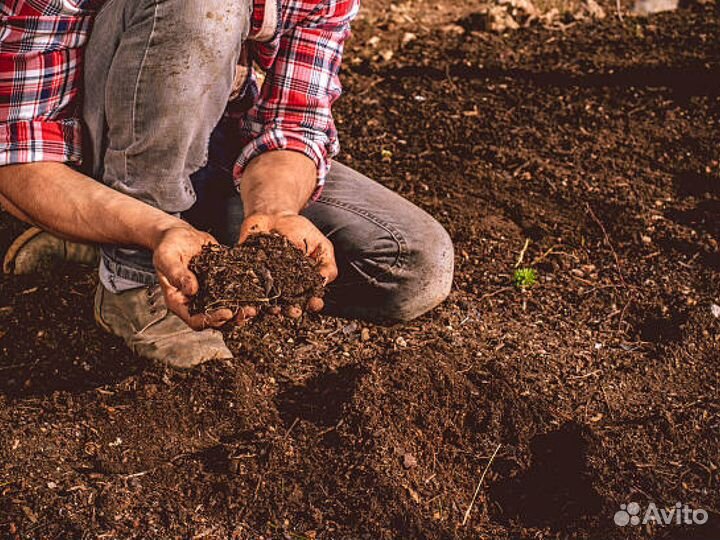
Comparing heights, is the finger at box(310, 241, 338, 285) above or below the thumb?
below

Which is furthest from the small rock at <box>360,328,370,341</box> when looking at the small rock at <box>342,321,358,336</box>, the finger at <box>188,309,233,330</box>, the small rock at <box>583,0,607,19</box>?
the small rock at <box>583,0,607,19</box>

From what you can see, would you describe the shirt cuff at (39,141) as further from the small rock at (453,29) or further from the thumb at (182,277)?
the small rock at (453,29)

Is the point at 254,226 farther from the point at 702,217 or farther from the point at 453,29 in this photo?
the point at 453,29

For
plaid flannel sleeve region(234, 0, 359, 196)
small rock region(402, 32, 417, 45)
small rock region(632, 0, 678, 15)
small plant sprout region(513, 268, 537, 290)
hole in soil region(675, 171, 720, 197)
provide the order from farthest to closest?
small rock region(632, 0, 678, 15)
small rock region(402, 32, 417, 45)
hole in soil region(675, 171, 720, 197)
small plant sprout region(513, 268, 537, 290)
plaid flannel sleeve region(234, 0, 359, 196)

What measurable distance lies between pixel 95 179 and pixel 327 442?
3.29ft

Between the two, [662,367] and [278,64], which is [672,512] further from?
[278,64]

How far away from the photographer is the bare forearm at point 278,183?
223cm

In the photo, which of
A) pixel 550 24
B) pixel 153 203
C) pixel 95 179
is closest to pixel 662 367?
pixel 153 203

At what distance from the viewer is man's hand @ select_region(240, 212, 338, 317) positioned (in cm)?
212

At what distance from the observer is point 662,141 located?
3768 millimetres

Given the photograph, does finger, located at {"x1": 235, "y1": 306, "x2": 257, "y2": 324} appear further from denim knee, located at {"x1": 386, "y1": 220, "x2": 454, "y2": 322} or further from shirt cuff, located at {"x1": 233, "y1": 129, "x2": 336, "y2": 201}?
denim knee, located at {"x1": 386, "y1": 220, "x2": 454, "y2": 322}

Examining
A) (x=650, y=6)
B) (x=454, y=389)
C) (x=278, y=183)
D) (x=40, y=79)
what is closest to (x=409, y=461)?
(x=454, y=389)

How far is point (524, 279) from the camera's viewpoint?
2947 mm

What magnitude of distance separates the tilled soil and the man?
197 mm
